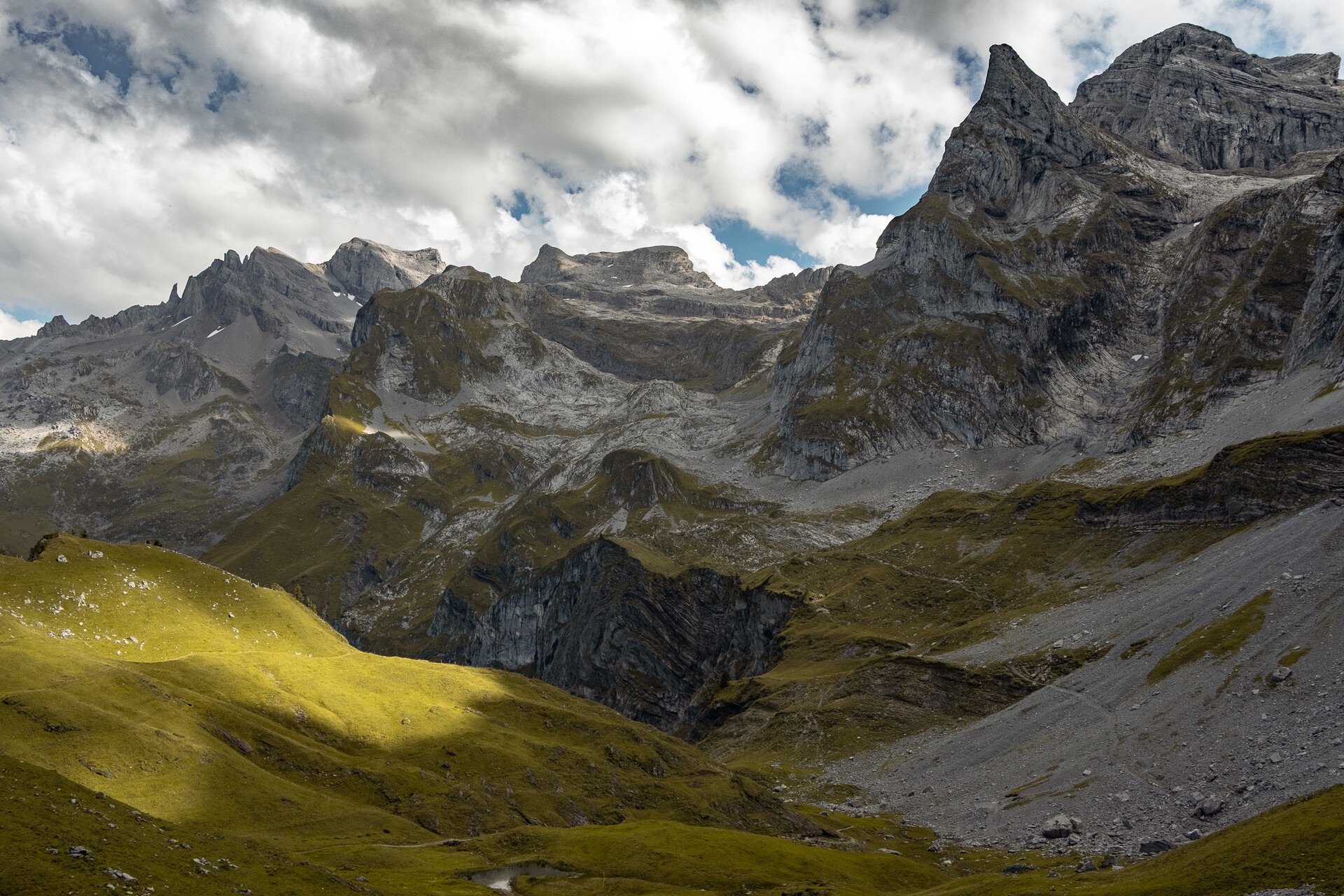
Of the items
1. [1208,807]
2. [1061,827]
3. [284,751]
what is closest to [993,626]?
[1061,827]

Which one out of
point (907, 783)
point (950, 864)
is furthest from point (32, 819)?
point (907, 783)

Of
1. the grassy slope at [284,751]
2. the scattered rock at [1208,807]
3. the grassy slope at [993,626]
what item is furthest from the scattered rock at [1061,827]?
the grassy slope at [993,626]

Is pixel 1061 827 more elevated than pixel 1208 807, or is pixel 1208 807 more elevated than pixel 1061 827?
pixel 1208 807

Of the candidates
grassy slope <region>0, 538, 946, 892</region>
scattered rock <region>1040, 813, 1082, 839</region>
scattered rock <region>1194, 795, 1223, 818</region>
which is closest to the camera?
grassy slope <region>0, 538, 946, 892</region>

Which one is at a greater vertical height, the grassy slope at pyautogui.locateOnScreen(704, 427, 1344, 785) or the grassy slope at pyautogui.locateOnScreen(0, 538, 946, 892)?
the grassy slope at pyautogui.locateOnScreen(704, 427, 1344, 785)

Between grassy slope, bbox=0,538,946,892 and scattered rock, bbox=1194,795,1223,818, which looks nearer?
grassy slope, bbox=0,538,946,892

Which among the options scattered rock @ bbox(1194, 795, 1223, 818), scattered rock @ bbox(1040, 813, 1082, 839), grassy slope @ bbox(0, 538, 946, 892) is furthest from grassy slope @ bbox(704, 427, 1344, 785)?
scattered rock @ bbox(1194, 795, 1223, 818)

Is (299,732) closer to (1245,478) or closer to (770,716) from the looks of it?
(770,716)

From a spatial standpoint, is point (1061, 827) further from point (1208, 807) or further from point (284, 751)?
point (284, 751)

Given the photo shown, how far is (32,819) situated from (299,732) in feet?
182

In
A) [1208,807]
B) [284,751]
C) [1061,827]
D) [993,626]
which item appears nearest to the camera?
[1208,807]

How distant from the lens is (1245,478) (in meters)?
162

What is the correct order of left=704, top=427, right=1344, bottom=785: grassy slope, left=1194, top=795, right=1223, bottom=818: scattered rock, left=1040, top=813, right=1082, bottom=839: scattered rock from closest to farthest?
left=1194, top=795, right=1223, bottom=818: scattered rock < left=1040, top=813, right=1082, bottom=839: scattered rock < left=704, top=427, right=1344, bottom=785: grassy slope

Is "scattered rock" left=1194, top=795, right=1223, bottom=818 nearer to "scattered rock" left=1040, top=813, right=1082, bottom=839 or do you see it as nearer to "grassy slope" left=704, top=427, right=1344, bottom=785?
"scattered rock" left=1040, top=813, right=1082, bottom=839
